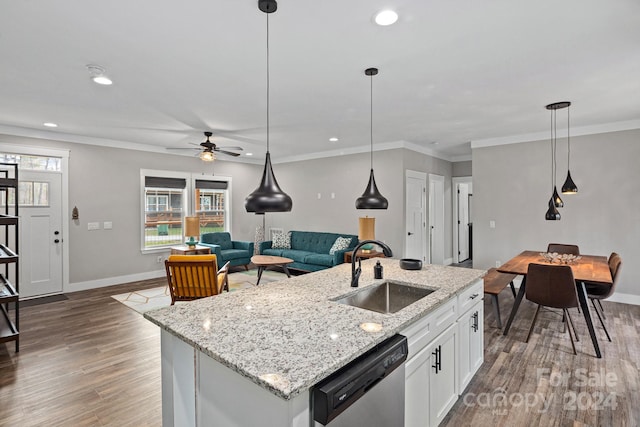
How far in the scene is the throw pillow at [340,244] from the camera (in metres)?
6.25

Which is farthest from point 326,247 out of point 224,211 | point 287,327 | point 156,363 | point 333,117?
point 287,327

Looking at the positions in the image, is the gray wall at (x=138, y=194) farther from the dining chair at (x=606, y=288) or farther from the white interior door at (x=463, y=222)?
the dining chair at (x=606, y=288)

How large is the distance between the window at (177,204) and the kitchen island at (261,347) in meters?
5.15

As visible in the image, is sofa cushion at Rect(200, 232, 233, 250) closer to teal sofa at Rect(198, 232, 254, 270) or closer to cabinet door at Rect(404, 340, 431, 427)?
teal sofa at Rect(198, 232, 254, 270)

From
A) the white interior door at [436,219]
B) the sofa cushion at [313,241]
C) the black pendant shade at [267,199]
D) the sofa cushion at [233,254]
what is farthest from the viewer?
the white interior door at [436,219]

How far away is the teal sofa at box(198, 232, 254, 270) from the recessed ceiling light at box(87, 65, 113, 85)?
3757mm

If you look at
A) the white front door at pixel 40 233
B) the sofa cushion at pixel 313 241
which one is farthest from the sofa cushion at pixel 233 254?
the white front door at pixel 40 233

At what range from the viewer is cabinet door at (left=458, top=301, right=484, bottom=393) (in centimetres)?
235

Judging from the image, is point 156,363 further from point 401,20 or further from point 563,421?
point 401,20

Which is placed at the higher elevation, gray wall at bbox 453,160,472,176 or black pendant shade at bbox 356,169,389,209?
gray wall at bbox 453,160,472,176

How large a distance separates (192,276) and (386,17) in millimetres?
3071

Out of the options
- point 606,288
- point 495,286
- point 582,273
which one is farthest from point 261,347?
point 606,288

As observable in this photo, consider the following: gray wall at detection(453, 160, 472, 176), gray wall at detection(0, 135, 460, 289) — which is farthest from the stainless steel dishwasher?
gray wall at detection(453, 160, 472, 176)

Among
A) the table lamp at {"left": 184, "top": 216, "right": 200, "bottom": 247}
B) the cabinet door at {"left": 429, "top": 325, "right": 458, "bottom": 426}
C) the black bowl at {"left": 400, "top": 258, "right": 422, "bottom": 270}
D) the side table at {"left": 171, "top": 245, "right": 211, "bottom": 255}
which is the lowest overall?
the cabinet door at {"left": 429, "top": 325, "right": 458, "bottom": 426}
